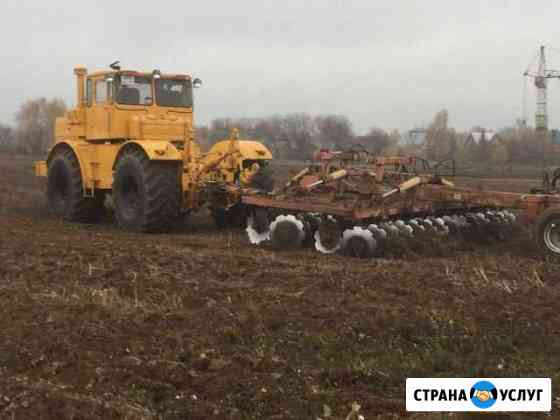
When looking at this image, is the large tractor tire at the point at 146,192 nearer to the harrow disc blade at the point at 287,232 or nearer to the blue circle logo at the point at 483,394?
the harrow disc blade at the point at 287,232

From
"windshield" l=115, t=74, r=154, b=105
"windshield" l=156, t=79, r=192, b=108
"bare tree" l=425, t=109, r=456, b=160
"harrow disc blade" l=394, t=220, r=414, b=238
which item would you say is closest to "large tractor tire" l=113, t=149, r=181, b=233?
"windshield" l=115, t=74, r=154, b=105

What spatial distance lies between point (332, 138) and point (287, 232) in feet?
37.7

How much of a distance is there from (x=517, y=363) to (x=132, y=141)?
8107 mm

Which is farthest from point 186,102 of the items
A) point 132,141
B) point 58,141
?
point 58,141

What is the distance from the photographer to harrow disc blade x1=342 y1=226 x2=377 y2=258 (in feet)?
30.1

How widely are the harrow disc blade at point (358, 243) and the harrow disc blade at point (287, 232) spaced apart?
0.83 m

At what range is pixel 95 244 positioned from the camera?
984cm

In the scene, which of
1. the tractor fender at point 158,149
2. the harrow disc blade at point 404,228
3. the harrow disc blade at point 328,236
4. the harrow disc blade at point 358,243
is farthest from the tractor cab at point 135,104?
the harrow disc blade at point 404,228

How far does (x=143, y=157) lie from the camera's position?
11555 millimetres

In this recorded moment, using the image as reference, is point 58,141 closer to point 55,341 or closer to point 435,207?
point 435,207

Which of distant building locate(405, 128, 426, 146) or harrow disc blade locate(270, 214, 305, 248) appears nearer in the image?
harrow disc blade locate(270, 214, 305, 248)

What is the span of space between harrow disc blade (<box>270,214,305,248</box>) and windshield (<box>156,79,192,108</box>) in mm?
3727

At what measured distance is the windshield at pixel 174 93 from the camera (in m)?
12.6

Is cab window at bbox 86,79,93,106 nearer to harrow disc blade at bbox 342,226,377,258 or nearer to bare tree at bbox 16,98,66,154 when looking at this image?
harrow disc blade at bbox 342,226,377,258
